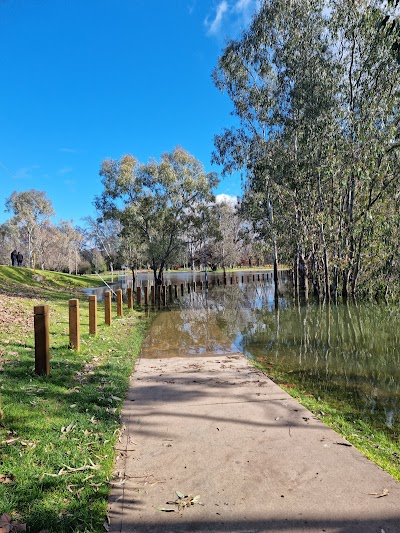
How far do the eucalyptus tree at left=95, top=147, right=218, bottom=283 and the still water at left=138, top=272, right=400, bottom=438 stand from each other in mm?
12354

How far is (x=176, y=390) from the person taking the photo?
18.5 ft

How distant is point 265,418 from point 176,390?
5.20 ft

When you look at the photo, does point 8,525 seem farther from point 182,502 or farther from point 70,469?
point 182,502

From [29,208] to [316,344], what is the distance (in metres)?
58.1

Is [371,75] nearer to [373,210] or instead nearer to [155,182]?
[373,210]

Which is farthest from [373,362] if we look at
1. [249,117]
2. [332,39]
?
[249,117]

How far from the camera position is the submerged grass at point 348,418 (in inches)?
154

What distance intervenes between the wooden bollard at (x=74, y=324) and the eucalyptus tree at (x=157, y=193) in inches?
816

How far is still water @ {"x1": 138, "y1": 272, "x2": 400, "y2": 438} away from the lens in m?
6.43

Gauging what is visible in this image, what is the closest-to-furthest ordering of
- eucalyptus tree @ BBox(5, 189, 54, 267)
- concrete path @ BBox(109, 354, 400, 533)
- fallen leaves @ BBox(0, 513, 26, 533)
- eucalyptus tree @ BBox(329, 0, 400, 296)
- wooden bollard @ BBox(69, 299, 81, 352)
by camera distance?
fallen leaves @ BBox(0, 513, 26, 533), concrete path @ BBox(109, 354, 400, 533), wooden bollard @ BBox(69, 299, 81, 352), eucalyptus tree @ BBox(329, 0, 400, 296), eucalyptus tree @ BBox(5, 189, 54, 267)

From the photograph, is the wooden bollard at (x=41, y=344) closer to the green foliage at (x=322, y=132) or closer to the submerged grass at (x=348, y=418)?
the submerged grass at (x=348, y=418)

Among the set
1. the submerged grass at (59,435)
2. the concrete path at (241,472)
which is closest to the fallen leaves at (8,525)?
the submerged grass at (59,435)

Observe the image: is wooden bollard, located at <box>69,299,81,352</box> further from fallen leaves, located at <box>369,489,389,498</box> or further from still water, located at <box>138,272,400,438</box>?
fallen leaves, located at <box>369,489,389,498</box>

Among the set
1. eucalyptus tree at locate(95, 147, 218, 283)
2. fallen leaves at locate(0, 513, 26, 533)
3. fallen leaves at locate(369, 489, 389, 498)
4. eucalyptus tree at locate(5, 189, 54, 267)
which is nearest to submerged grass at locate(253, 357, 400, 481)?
fallen leaves at locate(369, 489, 389, 498)
